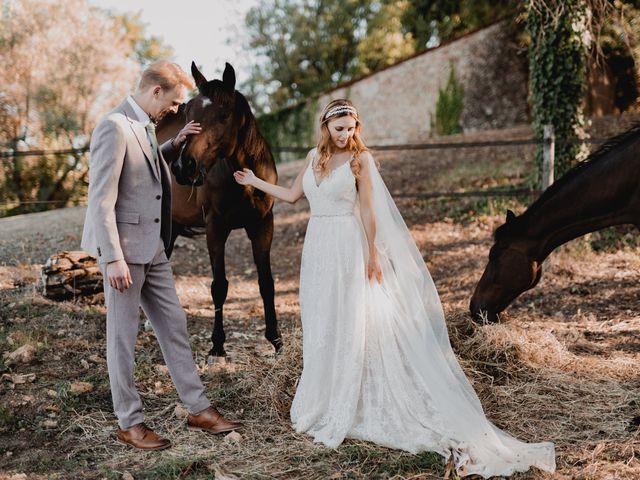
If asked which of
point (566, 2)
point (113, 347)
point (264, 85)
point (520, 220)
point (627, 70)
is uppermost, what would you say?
point (264, 85)

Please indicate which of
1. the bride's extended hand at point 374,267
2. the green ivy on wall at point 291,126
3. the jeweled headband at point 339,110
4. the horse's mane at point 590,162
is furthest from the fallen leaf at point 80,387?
the green ivy on wall at point 291,126

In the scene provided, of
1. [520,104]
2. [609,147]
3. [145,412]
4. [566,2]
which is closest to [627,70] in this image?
[520,104]

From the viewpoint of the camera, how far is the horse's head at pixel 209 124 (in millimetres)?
3965

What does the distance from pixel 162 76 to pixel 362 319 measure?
5.95 ft

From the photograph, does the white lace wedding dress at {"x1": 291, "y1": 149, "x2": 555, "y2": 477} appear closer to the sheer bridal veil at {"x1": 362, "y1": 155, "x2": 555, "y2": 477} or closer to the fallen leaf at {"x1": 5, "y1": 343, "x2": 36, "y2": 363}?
the sheer bridal veil at {"x1": 362, "y1": 155, "x2": 555, "y2": 477}

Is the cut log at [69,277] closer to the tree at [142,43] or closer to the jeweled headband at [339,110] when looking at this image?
the jeweled headband at [339,110]

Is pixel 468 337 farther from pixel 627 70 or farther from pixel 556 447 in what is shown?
pixel 627 70

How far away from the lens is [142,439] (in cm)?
325

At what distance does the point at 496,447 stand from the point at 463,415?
0.24 meters

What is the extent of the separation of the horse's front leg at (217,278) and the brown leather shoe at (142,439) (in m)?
1.36

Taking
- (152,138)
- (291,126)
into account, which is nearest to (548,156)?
(152,138)

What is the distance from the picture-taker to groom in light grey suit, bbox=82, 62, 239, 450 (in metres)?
3.00

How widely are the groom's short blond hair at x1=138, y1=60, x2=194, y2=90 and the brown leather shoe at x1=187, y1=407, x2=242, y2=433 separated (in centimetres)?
195

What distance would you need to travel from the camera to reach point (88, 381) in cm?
418
